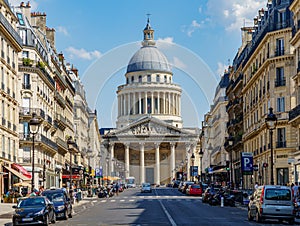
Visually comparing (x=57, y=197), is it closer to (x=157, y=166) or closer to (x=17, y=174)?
(x=17, y=174)

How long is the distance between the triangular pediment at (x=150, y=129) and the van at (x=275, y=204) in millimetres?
161782

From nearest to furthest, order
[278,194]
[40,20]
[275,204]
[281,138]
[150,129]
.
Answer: [275,204] < [278,194] < [281,138] < [40,20] < [150,129]

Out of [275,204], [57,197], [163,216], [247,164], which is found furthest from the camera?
[247,164]

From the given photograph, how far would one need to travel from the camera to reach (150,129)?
19475 cm

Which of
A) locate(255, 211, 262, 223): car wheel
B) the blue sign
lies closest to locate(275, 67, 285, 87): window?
the blue sign

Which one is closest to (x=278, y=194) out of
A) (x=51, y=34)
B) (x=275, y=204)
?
(x=275, y=204)

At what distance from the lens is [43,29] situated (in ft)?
285

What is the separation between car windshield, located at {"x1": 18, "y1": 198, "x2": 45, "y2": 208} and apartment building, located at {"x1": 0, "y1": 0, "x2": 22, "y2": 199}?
20.1 metres

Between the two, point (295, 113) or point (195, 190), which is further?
point (195, 190)

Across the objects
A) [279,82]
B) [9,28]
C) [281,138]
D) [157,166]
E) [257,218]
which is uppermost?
[9,28]

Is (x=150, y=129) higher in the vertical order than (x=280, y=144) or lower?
higher

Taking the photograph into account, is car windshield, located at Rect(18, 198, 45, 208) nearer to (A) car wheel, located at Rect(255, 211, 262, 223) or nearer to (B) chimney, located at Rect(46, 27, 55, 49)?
(A) car wheel, located at Rect(255, 211, 262, 223)

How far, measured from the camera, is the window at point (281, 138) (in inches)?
2486

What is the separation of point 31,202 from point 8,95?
24.2 metres
